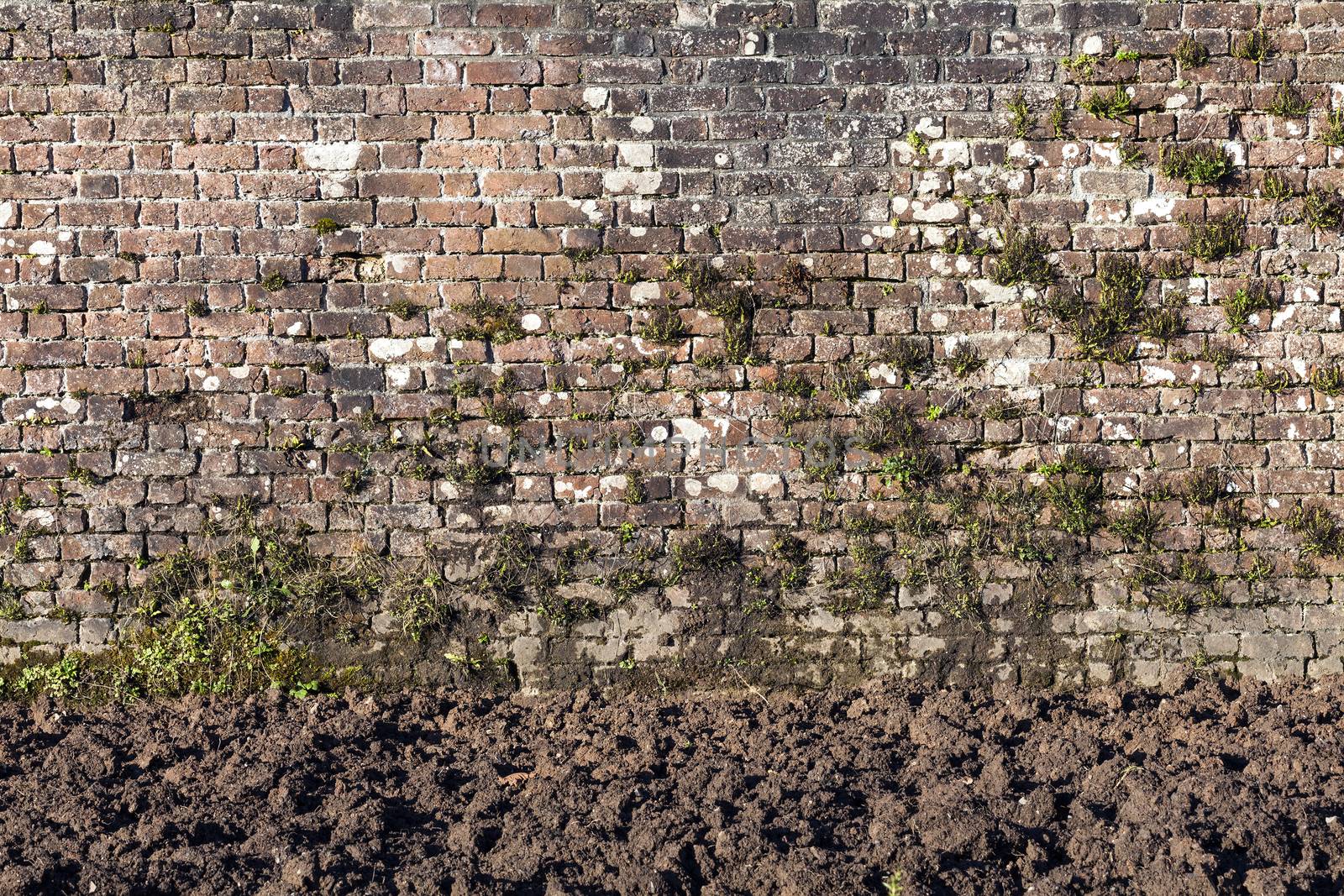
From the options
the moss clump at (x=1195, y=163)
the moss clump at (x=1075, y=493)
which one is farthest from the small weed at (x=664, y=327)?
the moss clump at (x=1195, y=163)

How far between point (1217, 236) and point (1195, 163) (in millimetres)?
287

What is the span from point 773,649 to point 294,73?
112 inches

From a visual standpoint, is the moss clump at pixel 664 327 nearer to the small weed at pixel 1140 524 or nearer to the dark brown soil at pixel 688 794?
the dark brown soil at pixel 688 794

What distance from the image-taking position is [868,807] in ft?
9.60

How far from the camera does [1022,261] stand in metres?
3.64

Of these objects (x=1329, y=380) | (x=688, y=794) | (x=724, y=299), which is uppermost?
(x=724, y=299)

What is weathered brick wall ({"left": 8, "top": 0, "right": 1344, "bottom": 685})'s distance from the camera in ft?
11.9

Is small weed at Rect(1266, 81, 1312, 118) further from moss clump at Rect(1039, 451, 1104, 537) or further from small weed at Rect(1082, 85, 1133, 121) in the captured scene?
moss clump at Rect(1039, 451, 1104, 537)

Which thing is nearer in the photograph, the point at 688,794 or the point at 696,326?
the point at 688,794

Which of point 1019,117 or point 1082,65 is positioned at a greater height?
point 1082,65

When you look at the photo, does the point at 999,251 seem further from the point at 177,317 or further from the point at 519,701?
the point at 177,317

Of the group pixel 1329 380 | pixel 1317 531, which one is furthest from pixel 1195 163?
pixel 1317 531

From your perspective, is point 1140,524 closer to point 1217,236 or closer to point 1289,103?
point 1217,236

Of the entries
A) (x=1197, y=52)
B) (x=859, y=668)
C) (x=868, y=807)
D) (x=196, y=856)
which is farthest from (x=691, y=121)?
(x=196, y=856)
